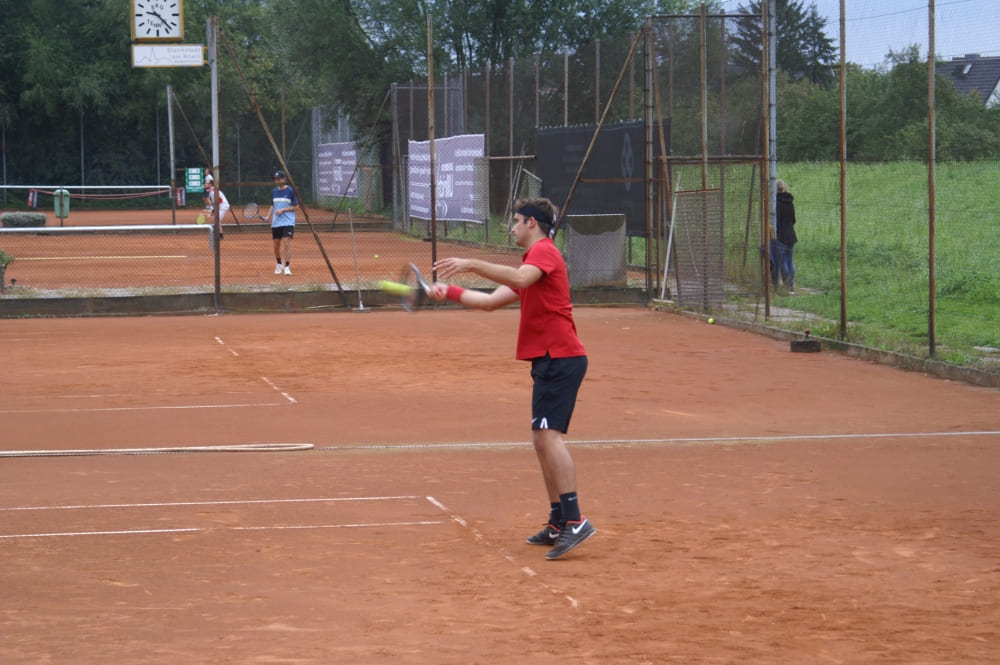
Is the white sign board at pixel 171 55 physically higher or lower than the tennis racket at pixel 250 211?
higher

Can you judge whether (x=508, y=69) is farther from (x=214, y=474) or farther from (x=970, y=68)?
(x=214, y=474)

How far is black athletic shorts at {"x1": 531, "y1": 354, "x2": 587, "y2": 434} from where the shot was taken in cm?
730

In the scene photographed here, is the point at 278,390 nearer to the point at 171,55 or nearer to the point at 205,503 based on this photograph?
the point at 205,503

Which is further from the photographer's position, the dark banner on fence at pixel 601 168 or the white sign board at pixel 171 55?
the dark banner on fence at pixel 601 168

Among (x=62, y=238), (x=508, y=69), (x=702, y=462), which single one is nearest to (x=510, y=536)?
(x=702, y=462)

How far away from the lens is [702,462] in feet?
31.7

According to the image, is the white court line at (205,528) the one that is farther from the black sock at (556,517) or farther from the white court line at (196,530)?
the black sock at (556,517)

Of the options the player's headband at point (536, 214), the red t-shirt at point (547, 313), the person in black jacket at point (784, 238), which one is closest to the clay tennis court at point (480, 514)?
the red t-shirt at point (547, 313)

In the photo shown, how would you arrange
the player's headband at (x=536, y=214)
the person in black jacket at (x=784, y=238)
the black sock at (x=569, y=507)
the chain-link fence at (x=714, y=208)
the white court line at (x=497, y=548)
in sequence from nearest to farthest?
1. the white court line at (x=497, y=548)
2. the black sock at (x=569, y=507)
3. the player's headband at (x=536, y=214)
4. the chain-link fence at (x=714, y=208)
5. the person in black jacket at (x=784, y=238)

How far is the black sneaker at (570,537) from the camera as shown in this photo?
7.00 metres

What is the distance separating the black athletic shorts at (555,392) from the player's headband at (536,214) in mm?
767

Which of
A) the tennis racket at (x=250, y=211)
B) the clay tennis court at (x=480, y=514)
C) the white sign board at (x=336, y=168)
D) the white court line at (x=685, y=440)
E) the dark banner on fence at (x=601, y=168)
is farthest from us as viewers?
the white sign board at (x=336, y=168)

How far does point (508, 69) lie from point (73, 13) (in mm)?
29170

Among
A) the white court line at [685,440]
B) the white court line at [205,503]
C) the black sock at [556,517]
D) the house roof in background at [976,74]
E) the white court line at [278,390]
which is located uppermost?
the house roof in background at [976,74]
